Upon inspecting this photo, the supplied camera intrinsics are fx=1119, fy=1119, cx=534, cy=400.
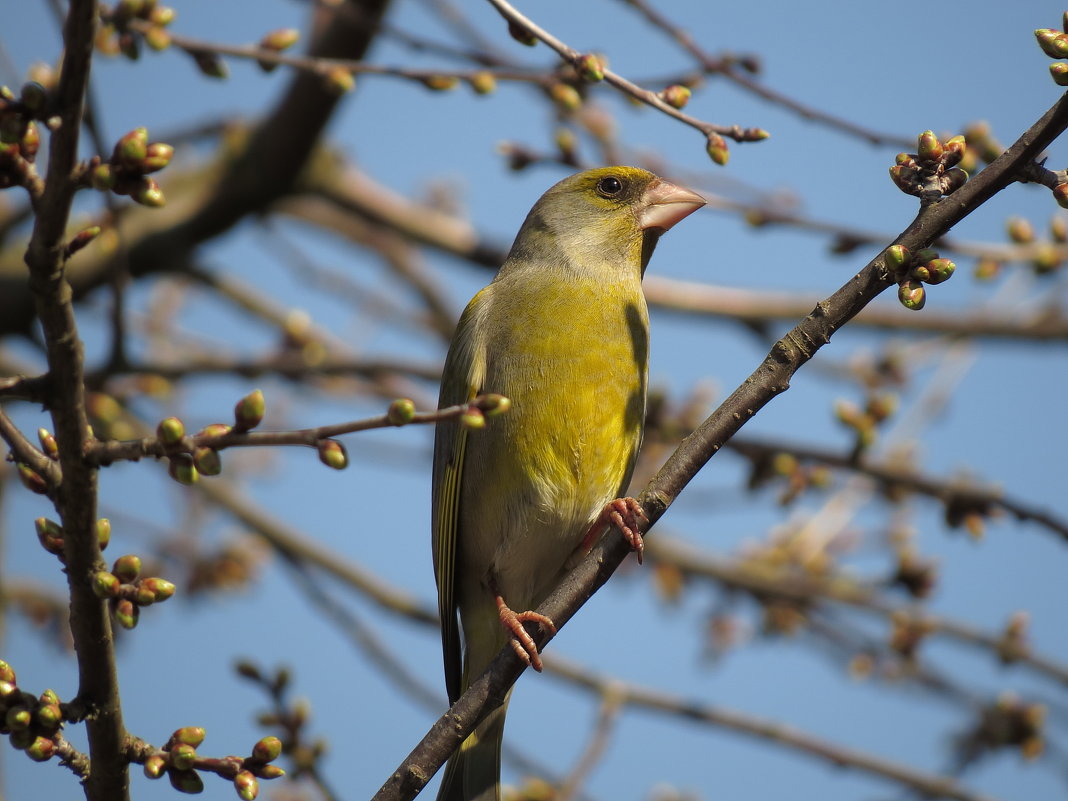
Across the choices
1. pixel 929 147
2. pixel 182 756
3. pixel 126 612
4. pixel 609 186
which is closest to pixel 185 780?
pixel 182 756

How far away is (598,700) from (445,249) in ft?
9.62

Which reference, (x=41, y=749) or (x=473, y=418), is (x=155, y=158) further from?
(x=41, y=749)

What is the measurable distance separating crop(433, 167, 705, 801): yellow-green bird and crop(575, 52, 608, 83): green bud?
1.17 metres

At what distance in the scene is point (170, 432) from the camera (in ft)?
6.32

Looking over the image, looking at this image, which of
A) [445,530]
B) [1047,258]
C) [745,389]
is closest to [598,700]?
[445,530]

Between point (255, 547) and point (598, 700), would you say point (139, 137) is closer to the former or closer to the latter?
point (598, 700)

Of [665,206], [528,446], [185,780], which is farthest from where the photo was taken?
[665,206]

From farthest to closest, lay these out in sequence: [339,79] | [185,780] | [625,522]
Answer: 1. [339,79]
2. [625,522]
3. [185,780]

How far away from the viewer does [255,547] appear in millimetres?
7641

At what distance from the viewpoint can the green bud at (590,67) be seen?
114 inches

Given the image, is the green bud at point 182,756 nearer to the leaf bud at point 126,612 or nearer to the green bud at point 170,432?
the leaf bud at point 126,612

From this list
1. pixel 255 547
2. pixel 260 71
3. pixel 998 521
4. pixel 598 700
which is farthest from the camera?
pixel 255 547

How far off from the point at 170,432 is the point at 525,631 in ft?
5.60

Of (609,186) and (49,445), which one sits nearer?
(49,445)
